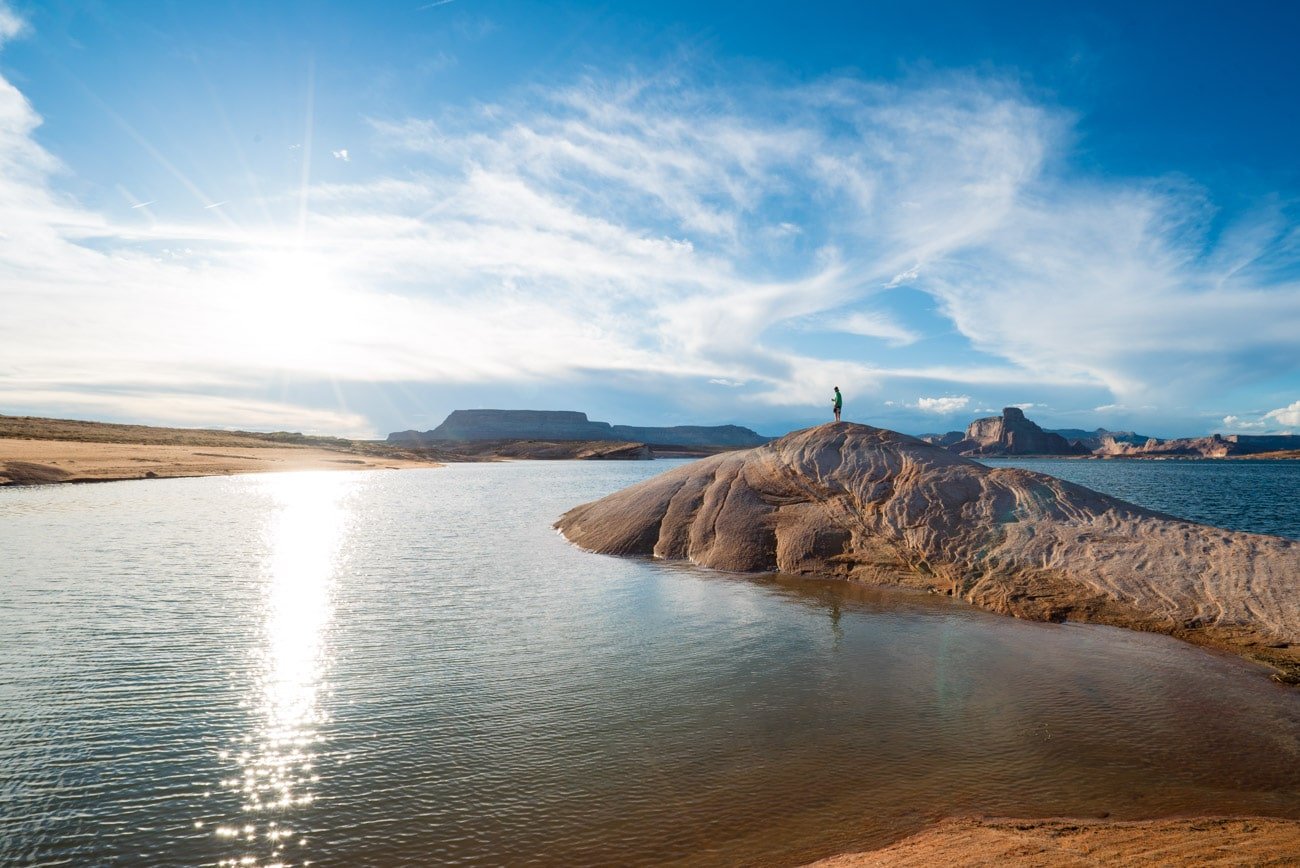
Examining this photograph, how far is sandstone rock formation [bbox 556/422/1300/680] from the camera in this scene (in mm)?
14117

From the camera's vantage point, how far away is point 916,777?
768 centimetres

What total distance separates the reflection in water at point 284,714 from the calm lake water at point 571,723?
0.05 m

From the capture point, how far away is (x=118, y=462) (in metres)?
62.2

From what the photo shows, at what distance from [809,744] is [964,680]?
4.18 m

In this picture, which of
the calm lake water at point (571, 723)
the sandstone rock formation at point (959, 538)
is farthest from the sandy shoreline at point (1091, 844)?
the sandstone rock formation at point (959, 538)

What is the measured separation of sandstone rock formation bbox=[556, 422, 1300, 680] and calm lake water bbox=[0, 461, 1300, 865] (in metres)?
1.29

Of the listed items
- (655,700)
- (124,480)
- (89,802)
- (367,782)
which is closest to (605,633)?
(655,700)

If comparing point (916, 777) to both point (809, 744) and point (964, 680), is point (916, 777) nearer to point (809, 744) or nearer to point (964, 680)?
point (809, 744)

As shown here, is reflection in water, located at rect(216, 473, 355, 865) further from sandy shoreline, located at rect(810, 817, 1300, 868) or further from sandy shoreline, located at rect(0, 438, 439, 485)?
sandy shoreline, located at rect(0, 438, 439, 485)

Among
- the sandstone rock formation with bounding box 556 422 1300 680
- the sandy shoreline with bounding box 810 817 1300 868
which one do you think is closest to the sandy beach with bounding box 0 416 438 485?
the sandstone rock formation with bounding box 556 422 1300 680

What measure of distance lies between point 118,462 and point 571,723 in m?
74.4

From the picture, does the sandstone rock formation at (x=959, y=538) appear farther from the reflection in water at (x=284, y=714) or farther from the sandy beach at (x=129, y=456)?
the sandy beach at (x=129, y=456)

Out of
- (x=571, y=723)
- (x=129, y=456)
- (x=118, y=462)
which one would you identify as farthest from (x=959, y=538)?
(x=129, y=456)

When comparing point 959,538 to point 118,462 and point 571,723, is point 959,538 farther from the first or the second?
point 118,462
